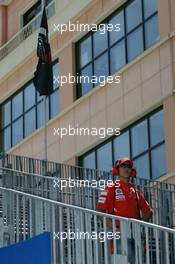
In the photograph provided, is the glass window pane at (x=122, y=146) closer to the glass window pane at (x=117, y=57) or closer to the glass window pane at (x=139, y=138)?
the glass window pane at (x=139, y=138)

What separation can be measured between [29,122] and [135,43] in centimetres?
709

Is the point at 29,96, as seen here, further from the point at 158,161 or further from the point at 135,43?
the point at 158,161

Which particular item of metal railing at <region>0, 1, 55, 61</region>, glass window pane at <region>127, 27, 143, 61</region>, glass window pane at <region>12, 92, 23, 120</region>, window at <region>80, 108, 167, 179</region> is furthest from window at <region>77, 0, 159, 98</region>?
glass window pane at <region>12, 92, 23, 120</region>

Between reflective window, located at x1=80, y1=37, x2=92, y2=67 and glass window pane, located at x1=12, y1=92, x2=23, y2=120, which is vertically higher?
reflective window, located at x1=80, y1=37, x2=92, y2=67

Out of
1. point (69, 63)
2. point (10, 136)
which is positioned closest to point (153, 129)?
point (69, 63)

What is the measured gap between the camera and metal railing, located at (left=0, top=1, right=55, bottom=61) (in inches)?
1309

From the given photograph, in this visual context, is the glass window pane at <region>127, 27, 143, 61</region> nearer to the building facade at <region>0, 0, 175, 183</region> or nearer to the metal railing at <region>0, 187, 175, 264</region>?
the building facade at <region>0, 0, 175, 183</region>

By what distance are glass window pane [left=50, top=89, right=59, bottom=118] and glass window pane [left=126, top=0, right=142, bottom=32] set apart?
4.50 metres

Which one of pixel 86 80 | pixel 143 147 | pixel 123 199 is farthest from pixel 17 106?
pixel 123 199

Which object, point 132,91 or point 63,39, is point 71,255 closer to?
point 132,91

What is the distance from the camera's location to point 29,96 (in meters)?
33.3

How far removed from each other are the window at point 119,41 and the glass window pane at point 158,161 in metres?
3.19

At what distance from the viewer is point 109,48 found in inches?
1117

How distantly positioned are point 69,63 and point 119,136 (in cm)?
439
